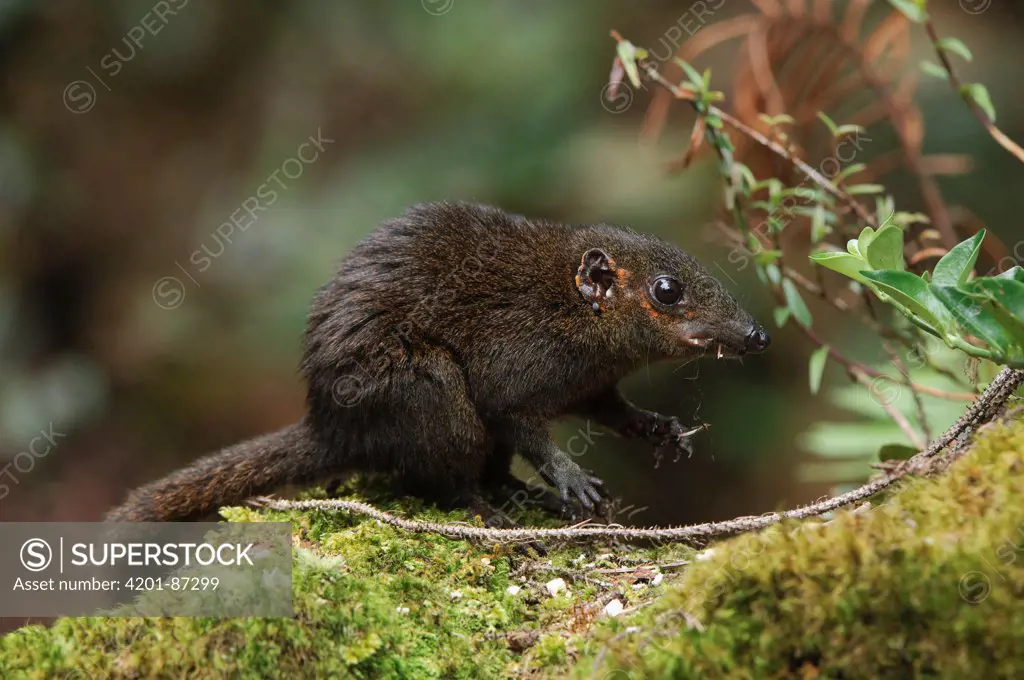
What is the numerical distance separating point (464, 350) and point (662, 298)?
2.97ft

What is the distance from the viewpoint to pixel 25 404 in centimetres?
755

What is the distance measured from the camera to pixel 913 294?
2416 mm

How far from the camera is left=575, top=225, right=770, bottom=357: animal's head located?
160 inches

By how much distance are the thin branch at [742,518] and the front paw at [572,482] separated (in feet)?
1.48

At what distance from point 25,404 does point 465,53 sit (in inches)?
181

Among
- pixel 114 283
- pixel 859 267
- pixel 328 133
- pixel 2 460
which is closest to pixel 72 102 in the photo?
pixel 114 283

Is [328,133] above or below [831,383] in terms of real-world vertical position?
above

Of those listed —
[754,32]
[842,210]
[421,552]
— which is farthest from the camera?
[754,32]

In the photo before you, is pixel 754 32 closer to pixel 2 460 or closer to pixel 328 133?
pixel 328 133

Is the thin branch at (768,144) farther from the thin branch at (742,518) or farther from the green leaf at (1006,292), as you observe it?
the green leaf at (1006,292)

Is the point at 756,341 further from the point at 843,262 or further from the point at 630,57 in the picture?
the point at 843,262

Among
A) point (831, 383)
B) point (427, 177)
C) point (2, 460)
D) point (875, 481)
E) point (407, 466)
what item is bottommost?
point (875, 481)

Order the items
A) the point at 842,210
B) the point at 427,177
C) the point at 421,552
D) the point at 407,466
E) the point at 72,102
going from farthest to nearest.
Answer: the point at 72,102
the point at 427,177
the point at 842,210
the point at 407,466
the point at 421,552

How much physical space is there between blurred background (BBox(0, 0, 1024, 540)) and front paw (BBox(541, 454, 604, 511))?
2.92 m
